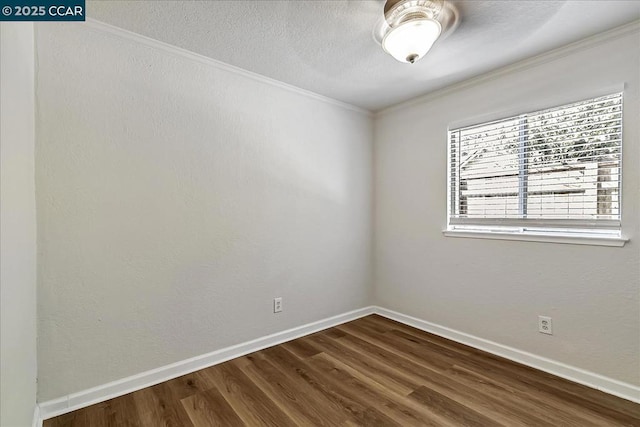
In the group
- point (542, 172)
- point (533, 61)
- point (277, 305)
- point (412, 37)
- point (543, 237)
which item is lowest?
point (277, 305)

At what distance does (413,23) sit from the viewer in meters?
1.58

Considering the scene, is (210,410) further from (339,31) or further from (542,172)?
(542,172)

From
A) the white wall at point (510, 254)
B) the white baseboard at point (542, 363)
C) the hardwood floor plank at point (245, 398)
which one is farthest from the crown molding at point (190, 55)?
the white baseboard at point (542, 363)

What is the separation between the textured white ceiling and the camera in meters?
1.61

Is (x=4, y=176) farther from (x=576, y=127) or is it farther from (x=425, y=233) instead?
(x=576, y=127)

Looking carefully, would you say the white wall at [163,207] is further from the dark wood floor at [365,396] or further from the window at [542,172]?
the window at [542,172]

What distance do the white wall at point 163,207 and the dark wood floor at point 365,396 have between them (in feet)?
0.88

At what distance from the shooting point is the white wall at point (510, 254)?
1796mm

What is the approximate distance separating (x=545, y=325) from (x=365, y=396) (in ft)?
4.74

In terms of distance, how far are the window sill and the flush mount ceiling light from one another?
156 cm

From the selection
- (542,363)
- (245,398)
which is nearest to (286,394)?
(245,398)

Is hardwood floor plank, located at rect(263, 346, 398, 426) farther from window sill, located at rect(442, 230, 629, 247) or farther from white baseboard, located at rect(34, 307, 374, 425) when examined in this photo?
window sill, located at rect(442, 230, 629, 247)

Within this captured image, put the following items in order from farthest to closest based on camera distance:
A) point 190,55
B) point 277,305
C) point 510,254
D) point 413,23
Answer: point 277,305 → point 510,254 → point 190,55 → point 413,23

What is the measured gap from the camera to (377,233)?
3.33 metres
